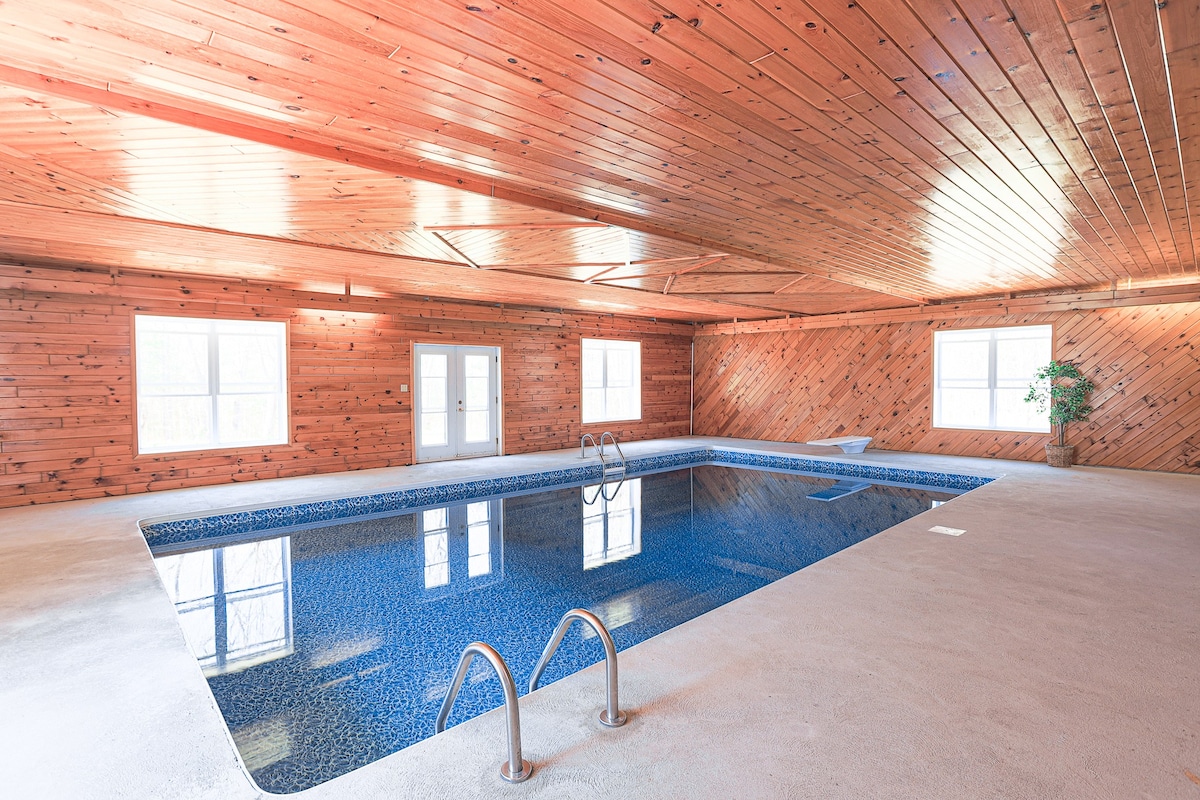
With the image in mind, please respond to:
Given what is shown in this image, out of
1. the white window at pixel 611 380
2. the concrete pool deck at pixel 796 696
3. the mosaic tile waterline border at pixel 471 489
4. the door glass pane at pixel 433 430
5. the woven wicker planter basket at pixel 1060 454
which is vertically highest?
the white window at pixel 611 380

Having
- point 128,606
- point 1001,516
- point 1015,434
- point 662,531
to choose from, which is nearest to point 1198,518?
point 1001,516

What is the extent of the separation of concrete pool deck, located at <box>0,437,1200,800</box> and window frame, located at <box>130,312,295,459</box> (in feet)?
9.47

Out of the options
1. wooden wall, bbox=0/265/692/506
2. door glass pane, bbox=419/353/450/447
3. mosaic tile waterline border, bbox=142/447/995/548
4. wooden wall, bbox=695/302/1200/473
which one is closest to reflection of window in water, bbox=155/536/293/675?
mosaic tile waterline border, bbox=142/447/995/548

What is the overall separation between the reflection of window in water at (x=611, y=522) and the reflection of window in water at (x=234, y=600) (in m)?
2.18

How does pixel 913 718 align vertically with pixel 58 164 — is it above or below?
below

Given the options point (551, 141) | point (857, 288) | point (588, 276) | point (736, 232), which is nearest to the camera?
point (551, 141)

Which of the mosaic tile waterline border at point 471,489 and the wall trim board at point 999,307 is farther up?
the wall trim board at point 999,307

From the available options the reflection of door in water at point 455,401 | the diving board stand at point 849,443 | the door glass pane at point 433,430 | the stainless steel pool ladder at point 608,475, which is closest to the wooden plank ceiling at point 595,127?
the stainless steel pool ladder at point 608,475

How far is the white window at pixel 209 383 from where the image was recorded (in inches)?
276

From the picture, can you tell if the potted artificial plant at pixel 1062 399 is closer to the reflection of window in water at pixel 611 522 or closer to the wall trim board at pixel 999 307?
the wall trim board at pixel 999 307

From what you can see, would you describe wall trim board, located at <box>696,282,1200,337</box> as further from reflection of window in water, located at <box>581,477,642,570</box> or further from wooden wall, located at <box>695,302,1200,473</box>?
reflection of window in water, located at <box>581,477,642,570</box>

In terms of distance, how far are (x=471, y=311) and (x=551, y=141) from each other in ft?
21.2

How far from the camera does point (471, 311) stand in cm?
923

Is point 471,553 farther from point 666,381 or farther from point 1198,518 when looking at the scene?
point 666,381
